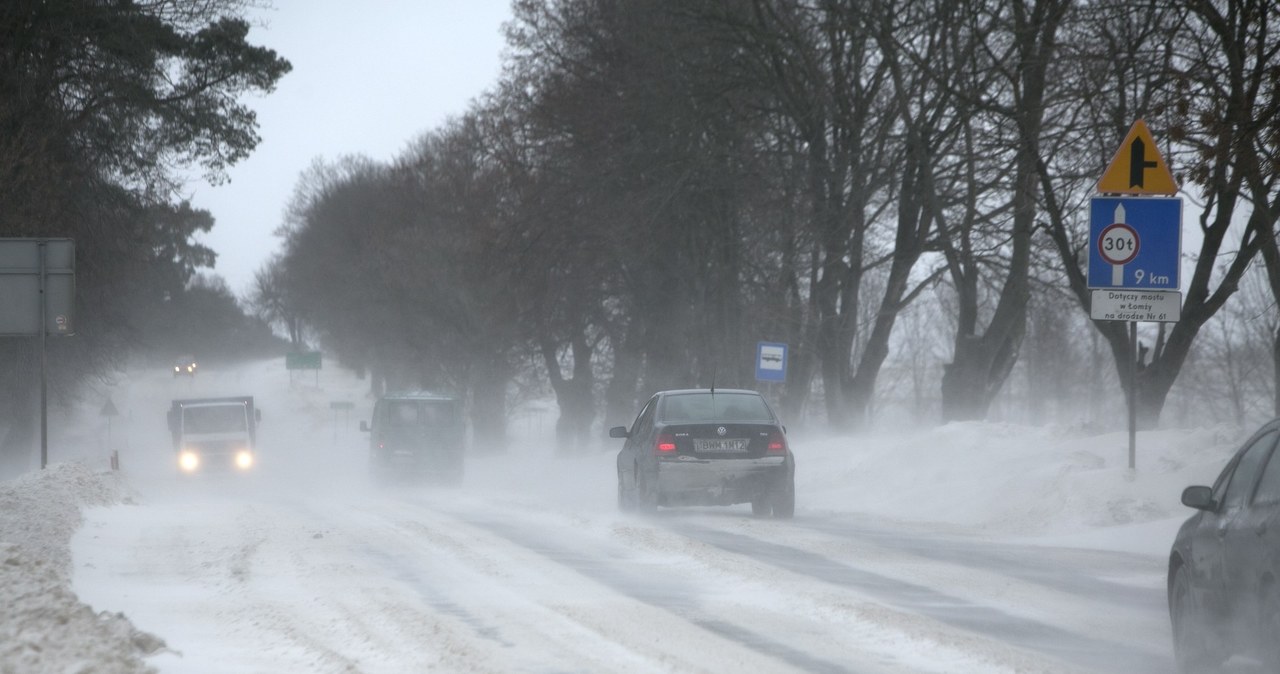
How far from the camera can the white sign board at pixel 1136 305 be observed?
14.7m

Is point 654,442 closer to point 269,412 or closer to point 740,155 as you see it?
point 740,155

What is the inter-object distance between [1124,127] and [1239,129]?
7523 mm

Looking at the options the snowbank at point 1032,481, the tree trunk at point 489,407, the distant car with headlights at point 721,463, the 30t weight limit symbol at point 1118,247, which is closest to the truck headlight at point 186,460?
the snowbank at point 1032,481

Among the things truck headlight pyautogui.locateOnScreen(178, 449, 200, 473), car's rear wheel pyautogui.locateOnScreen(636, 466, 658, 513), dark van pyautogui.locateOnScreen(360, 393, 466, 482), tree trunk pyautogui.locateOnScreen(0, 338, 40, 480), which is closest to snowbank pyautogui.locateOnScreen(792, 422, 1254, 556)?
car's rear wheel pyautogui.locateOnScreen(636, 466, 658, 513)

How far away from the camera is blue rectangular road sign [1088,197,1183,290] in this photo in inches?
584

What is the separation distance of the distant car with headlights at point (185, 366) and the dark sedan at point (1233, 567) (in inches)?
3957

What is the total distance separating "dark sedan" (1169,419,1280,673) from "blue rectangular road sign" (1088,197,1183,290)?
741 centimetres

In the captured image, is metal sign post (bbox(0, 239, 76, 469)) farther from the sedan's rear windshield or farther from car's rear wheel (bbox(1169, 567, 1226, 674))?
car's rear wheel (bbox(1169, 567, 1226, 674))

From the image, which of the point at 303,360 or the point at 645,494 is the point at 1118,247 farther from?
the point at 303,360

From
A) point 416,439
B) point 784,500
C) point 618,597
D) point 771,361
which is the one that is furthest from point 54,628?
point 416,439

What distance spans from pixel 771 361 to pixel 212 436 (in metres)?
13.7

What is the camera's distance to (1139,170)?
48.6 ft

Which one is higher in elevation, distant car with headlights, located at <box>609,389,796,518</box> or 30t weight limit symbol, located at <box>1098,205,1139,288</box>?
30t weight limit symbol, located at <box>1098,205,1139,288</box>

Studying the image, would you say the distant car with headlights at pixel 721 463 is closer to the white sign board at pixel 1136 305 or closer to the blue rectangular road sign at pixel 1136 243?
the white sign board at pixel 1136 305
